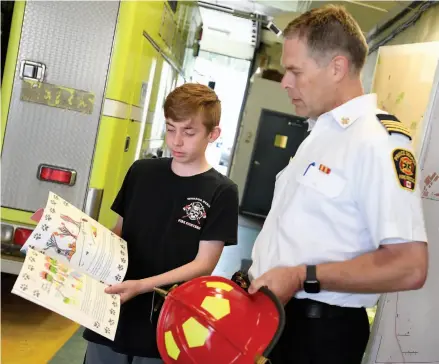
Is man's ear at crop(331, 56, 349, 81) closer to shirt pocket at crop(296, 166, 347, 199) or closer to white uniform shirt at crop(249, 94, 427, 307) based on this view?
white uniform shirt at crop(249, 94, 427, 307)

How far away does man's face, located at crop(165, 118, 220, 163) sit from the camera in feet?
6.34

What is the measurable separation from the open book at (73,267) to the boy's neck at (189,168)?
1.10ft

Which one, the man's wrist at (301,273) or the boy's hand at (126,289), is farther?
the boy's hand at (126,289)

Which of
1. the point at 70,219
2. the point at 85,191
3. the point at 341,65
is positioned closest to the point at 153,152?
the point at 85,191

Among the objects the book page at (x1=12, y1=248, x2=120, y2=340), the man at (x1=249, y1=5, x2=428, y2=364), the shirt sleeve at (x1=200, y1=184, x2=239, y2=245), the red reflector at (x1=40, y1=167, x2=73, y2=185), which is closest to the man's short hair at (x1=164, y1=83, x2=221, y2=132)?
the shirt sleeve at (x1=200, y1=184, x2=239, y2=245)

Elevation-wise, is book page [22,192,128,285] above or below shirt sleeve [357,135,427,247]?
below

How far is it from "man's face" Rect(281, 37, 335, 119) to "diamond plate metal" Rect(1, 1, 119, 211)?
217cm

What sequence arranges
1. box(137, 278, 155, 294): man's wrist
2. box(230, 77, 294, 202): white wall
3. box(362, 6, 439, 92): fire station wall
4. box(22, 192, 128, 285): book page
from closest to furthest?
box(22, 192, 128, 285): book page, box(137, 278, 155, 294): man's wrist, box(362, 6, 439, 92): fire station wall, box(230, 77, 294, 202): white wall

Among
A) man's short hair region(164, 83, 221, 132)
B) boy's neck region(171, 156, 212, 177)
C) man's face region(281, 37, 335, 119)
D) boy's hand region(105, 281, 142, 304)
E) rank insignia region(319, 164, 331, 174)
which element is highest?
man's face region(281, 37, 335, 119)

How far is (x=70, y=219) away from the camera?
1.77m

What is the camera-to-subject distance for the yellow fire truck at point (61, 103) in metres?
3.47

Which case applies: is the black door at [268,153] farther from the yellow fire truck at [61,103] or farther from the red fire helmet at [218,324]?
the red fire helmet at [218,324]

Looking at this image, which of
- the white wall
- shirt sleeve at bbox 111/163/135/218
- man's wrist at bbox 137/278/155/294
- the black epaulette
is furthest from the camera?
the white wall

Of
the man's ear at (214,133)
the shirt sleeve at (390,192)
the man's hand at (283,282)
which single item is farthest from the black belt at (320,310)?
the man's ear at (214,133)
